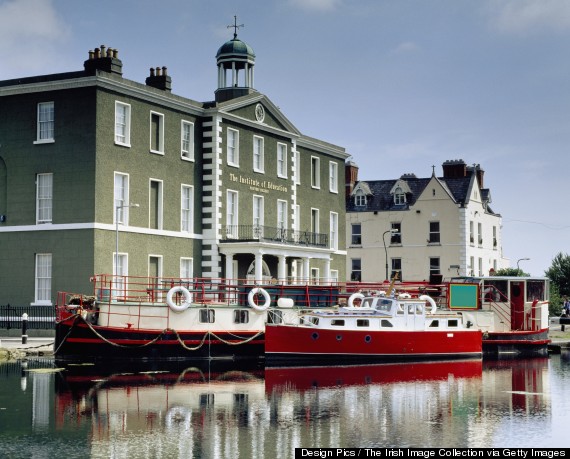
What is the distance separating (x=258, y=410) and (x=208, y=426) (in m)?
2.99

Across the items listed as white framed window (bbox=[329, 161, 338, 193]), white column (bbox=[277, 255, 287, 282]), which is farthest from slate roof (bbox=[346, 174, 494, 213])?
white column (bbox=[277, 255, 287, 282])

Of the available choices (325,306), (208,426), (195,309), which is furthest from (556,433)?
(325,306)

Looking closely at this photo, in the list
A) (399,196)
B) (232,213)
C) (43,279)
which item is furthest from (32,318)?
(399,196)

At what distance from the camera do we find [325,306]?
154ft

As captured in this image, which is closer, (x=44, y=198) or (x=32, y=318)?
(x=32, y=318)

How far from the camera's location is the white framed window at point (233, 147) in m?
56.1

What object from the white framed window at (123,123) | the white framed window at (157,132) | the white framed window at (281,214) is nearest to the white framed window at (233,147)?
the white framed window at (157,132)

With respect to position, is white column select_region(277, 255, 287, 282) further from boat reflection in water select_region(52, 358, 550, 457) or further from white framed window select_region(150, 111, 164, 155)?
boat reflection in water select_region(52, 358, 550, 457)

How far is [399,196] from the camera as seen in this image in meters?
87.5

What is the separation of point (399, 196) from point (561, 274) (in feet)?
63.0

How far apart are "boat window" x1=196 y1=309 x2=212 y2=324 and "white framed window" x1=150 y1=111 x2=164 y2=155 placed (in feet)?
44.6

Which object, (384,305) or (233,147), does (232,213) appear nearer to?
(233,147)

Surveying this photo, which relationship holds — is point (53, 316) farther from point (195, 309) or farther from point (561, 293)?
point (561, 293)

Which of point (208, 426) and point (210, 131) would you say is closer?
point (208, 426)
